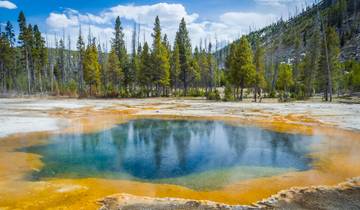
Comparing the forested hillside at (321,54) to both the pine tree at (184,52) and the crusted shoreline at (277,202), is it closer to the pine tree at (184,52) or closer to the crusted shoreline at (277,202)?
the pine tree at (184,52)

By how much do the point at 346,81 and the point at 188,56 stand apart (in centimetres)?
2869

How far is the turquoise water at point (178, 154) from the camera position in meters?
11.9

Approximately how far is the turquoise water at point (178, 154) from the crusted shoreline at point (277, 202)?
84.1 inches

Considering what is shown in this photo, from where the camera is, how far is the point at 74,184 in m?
10.4

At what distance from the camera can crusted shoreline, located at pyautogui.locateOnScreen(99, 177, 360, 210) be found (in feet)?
26.5

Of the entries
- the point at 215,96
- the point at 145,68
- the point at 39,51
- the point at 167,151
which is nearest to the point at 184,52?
the point at 145,68

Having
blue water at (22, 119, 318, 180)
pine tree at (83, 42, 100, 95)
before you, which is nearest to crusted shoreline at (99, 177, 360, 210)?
blue water at (22, 119, 318, 180)

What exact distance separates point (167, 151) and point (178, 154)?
938 millimetres

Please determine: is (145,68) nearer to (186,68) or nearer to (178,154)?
(186,68)

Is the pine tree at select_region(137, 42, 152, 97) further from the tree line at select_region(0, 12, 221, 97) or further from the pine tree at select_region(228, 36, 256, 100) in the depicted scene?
the pine tree at select_region(228, 36, 256, 100)

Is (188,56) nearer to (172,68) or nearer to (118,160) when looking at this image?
(172,68)

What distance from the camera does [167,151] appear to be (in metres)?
16.2

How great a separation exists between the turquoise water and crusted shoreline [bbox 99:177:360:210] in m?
2.14

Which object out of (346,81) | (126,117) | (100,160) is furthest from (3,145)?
(346,81)
